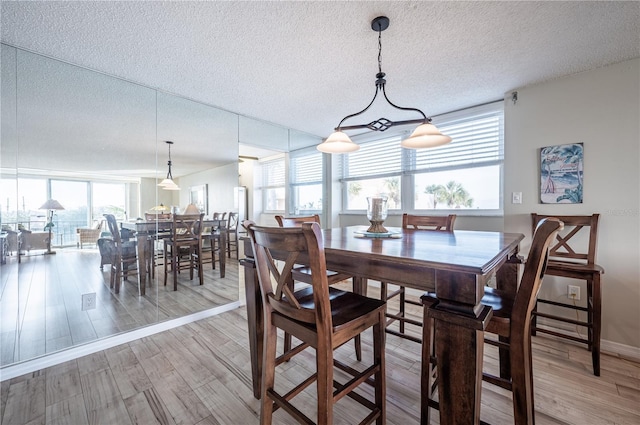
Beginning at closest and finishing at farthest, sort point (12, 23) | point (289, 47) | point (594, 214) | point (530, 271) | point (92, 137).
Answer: point (530, 271) < point (12, 23) < point (289, 47) < point (594, 214) < point (92, 137)

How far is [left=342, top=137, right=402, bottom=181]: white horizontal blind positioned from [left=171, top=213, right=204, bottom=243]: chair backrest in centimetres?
224

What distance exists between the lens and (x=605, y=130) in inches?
82.4

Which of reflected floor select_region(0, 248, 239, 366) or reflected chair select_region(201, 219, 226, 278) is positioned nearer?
reflected floor select_region(0, 248, 239, 366)

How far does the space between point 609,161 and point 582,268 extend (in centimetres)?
94

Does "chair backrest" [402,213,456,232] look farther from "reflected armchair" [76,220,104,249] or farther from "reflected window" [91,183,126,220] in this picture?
"reflected armchair" [76,220,104,249]

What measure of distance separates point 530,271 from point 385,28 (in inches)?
Result: 62.3

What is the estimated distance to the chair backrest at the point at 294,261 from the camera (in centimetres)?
89

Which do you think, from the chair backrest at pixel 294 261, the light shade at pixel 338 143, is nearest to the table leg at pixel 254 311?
the chair backrest at pixel 294 261

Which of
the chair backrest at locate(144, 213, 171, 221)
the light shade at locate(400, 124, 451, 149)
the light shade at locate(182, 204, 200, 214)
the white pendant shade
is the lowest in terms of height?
the chair backrest at locate(144, 213, 171, 221)

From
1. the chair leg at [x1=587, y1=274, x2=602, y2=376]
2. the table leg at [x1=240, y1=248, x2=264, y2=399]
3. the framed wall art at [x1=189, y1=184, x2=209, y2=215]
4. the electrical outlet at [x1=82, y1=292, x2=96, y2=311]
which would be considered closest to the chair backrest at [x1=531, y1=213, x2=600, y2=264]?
the chair leg at [x1=587, y1=274, x2=602, y2=376]

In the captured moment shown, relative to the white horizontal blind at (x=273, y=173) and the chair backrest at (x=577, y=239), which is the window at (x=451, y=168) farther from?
the white horizontal blind at (x=273, y=173)

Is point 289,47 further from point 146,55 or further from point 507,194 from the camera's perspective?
point 507,194

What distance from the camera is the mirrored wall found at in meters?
1.81

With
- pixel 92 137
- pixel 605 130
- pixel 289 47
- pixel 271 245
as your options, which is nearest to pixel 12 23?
pixel 92 137
